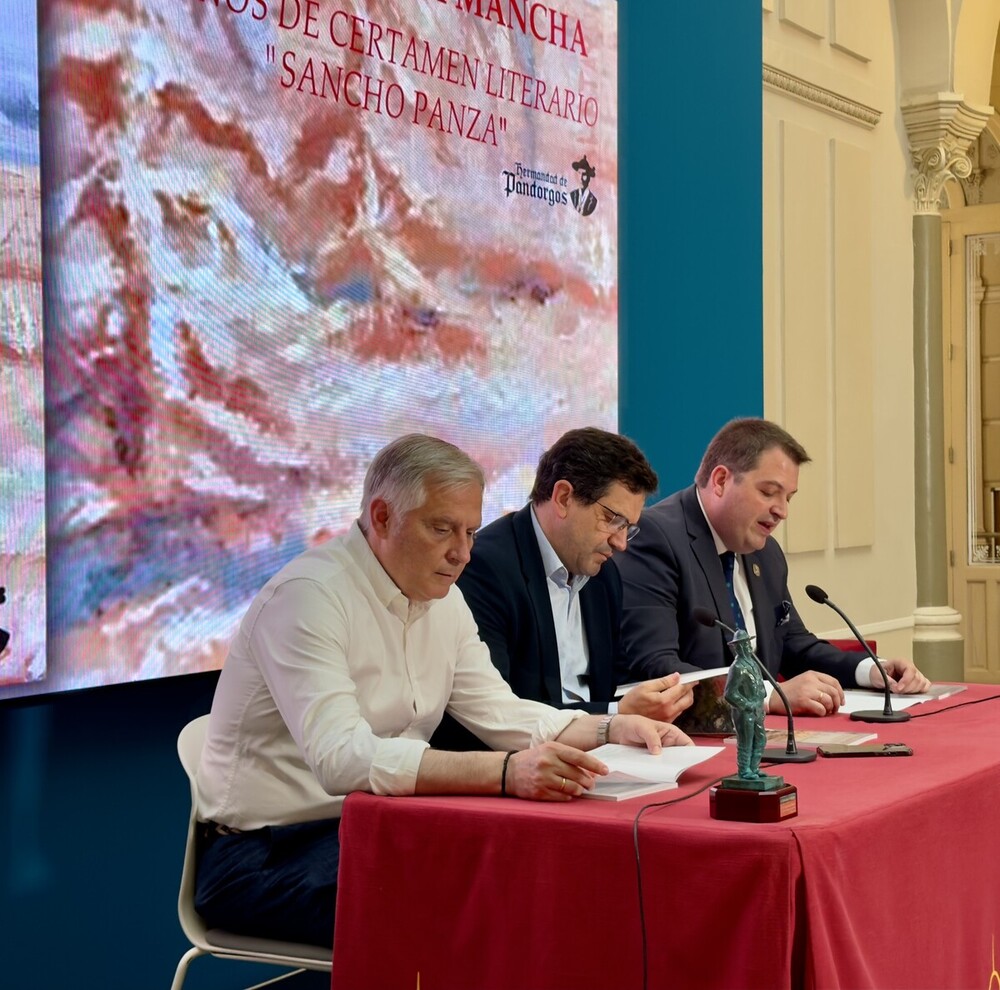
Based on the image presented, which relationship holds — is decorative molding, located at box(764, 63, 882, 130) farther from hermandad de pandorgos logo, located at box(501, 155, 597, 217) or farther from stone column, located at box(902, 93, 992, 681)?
hermandad de pandorgos logo, located at box(501, 155, 597, 217)

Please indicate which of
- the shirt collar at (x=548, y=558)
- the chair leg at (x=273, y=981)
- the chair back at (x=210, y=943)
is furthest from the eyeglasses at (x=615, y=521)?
the chair leg at (x=273, y=981)

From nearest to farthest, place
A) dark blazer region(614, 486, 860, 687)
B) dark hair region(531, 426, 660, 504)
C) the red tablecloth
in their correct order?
the red tablecloth, dark hair region(531, 426, 660, 504), dark blazer region(614, 486, 860, 687)

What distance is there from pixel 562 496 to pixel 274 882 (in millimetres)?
1106

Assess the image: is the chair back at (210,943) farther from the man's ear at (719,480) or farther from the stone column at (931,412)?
the stone column at (931,412)

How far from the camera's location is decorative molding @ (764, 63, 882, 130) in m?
6.54

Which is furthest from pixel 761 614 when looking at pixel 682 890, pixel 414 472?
pixel 682 890

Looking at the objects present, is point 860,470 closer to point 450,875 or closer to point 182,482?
point 182,482

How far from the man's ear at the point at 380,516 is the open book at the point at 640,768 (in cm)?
54

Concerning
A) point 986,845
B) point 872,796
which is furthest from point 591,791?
point 986,845

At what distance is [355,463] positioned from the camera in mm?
3816

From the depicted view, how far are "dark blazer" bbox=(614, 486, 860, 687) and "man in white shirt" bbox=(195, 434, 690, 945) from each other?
83 cm

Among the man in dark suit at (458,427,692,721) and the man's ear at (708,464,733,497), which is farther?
the man's ear at (708,464,733,497)

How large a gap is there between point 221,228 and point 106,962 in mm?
1664

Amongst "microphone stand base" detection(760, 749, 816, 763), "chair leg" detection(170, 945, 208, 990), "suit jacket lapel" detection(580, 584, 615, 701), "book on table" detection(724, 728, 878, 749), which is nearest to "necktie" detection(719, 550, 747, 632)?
"suit jacket lapel" detection(580, 584, 615, 701)
